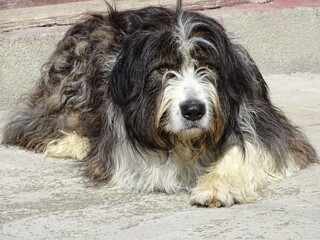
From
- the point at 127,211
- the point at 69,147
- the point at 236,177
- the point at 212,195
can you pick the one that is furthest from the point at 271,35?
the point at 127,211

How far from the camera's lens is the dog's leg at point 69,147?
620 centimetres

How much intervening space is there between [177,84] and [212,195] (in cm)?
62

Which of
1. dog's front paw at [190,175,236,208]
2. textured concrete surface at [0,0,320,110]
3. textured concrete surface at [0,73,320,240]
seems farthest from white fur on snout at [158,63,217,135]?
textured concrete surface at [0,0,320,110]

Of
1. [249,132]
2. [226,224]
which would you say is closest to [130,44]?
[249,132]

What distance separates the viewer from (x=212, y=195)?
4934mm

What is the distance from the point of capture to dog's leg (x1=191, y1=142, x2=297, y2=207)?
4.94m

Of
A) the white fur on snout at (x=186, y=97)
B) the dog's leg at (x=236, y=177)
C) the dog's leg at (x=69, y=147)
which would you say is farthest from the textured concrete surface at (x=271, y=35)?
the white fur on snout at (x=186, y=97)

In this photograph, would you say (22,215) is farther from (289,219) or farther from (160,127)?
(289,219)

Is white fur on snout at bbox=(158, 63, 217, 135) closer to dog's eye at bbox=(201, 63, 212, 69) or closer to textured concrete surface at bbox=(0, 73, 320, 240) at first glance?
dog's eye at bbox=(201, 63, 212, 69)

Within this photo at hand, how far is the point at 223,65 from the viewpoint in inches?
200

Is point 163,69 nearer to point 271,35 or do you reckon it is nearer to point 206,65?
point 206,65

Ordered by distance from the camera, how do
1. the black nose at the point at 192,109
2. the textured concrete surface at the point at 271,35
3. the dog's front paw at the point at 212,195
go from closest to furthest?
the black nose at the point at 192,109, the dog's front paw at the point at 212,195, the textured concrete surface at the point at 271,35

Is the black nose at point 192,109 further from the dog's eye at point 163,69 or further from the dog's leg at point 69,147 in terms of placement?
the dog's leg at point 69,147

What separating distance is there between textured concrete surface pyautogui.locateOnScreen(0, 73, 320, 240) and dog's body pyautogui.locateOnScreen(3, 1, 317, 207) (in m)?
0.12
